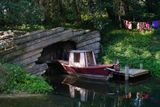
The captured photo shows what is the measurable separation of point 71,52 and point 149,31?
8.74 m

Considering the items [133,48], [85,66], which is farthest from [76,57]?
[133,48]

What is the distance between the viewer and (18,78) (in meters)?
23.3

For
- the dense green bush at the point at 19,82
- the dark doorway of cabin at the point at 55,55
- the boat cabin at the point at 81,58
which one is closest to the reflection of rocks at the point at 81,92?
the dense green bush at the point at 19,82

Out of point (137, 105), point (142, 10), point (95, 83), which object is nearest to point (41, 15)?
point (95, 83)

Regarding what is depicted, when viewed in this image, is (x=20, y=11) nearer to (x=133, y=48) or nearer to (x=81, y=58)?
(x=81, y=58)

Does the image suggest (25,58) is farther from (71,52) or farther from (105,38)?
(105,38)

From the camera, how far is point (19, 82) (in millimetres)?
23250

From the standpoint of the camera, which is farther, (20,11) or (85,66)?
(85,66)

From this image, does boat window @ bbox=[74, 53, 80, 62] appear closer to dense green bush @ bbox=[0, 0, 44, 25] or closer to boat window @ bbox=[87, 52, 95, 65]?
boat window @ bbox=[87, 52, 95, 65]

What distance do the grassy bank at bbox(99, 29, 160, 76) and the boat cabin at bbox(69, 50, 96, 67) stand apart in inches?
61.1

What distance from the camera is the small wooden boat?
27.2 m

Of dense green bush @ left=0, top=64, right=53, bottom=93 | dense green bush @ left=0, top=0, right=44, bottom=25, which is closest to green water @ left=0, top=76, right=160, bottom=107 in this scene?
dense green bush @ left=0, top=64, right=53, bottom=93

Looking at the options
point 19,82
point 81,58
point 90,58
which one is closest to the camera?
point 19,82

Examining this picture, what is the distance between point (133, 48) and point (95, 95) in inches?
325
